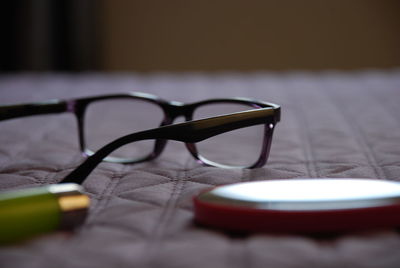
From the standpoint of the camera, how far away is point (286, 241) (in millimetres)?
367

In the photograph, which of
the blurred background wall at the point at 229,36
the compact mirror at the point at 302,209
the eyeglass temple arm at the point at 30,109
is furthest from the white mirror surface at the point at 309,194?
the blurred background wall at the point at 229,36

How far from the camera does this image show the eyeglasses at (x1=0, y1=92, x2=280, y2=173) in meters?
0.51

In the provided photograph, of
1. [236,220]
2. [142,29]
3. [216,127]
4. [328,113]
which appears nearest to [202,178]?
[216,127]

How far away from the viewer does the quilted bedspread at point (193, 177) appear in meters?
0.35

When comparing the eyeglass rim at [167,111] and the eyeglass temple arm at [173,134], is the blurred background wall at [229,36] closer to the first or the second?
the eyeglass rim at [167,111]

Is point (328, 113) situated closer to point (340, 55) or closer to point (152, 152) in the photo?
point (152, 152)

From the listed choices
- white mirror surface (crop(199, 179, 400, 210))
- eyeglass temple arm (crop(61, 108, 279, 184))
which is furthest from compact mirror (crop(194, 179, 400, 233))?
eyeglass temple arm (crop(61, 108, 279, 184))

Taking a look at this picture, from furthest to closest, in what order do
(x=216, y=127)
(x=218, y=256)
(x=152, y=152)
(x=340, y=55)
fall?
(x=340, y=55) → (x=152, y=152) → (x=216, y=127) → (x=218, y=256)

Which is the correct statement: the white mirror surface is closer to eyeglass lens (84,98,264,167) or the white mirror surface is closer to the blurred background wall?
eyeglass lens (84,98,264,167)

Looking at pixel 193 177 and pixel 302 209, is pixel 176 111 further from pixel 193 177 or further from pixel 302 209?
pixel 302 209

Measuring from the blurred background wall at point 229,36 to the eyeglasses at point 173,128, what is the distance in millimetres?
1609

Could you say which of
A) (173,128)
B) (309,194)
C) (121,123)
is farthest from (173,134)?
(121,123)

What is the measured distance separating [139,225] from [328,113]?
61 cm

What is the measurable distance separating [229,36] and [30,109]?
1.94 m
